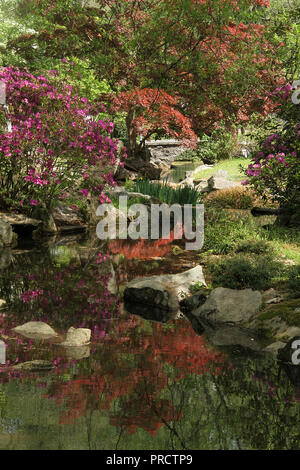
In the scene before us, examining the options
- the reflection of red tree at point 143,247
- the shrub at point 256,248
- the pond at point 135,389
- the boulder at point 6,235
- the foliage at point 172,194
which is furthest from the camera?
the foliage at point 172,194

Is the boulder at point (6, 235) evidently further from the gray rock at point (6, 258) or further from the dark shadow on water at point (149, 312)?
the dark shadow on water at point (149, 312)

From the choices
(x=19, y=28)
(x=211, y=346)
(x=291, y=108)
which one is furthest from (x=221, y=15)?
(x=19, y=28)

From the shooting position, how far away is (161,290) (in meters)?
7.55

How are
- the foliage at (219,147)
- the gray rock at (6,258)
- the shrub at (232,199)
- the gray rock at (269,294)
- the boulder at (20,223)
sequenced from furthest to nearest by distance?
the foliage at (219,147) < the shrub at (232,199) < the boulder at (20,223) < the gray rock at (6,258) < the gray rock at (269,294)

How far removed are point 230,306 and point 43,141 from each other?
709cm

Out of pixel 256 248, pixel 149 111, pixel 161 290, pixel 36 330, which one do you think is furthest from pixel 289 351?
pixel 149 111

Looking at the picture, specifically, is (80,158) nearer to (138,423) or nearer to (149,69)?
(149,69)

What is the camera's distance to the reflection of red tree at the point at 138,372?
13.4 feet

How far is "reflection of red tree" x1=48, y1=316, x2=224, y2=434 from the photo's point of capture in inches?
161

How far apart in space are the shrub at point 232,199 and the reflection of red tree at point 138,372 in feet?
35.3

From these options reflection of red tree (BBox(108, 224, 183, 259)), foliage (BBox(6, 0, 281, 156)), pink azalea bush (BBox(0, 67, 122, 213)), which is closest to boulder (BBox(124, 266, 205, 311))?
reflection of red tree (BBox(108, 224, 183, 259))

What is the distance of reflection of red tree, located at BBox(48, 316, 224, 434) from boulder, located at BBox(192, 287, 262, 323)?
0.48 meters

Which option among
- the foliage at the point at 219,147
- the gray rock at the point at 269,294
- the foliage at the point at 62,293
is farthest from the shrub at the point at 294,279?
the foliage at the point at 219,147

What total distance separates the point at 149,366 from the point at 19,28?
27.8 m
